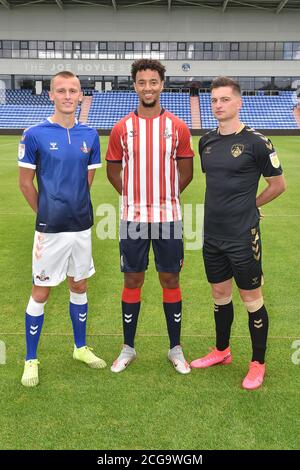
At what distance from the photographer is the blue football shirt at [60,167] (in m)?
3.15

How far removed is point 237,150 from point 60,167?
3.93 feet

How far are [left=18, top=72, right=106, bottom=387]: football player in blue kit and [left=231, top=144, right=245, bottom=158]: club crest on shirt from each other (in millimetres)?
989

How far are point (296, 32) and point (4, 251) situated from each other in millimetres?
37319

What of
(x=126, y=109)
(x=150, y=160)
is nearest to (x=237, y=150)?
(x=150, y=160)

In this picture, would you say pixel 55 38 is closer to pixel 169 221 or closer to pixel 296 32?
pixel 296 32

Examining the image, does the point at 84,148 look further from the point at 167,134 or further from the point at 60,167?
the point at 167,134

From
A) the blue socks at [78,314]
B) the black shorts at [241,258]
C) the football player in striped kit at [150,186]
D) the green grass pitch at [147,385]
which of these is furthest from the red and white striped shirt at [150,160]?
the green grass pitch at [147,385]

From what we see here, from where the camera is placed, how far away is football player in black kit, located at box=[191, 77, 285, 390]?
307cm

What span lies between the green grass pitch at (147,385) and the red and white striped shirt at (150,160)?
1.19 meters

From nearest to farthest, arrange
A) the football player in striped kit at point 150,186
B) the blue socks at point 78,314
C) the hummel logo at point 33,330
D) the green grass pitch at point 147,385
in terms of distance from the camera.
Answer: the green grass pitch at point 147,385, the football player in striped kit at point 150,186, the hummel logo at point 33,330, the blue socks at point 78,314

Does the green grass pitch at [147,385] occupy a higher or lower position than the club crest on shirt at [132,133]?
lower

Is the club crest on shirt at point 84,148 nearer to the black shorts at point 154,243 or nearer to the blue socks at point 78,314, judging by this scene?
the black shorts at point 154,243

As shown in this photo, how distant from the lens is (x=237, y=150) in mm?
3051

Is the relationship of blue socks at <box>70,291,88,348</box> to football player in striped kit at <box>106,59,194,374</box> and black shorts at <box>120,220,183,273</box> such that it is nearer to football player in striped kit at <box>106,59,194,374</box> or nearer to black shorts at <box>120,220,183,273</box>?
football player in striped kit at <box>106,59,194,374</box>
